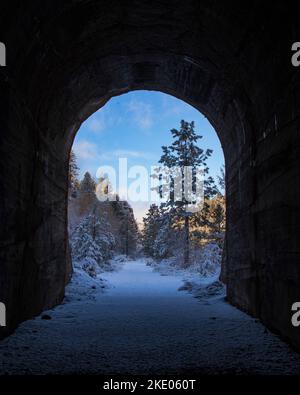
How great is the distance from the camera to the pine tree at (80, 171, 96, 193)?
185 ft

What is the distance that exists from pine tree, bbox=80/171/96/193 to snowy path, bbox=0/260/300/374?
49.3 meters

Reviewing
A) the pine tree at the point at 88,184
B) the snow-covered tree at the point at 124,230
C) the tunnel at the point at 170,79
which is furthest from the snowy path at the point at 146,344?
the snow-covered tree at the point at 124,230

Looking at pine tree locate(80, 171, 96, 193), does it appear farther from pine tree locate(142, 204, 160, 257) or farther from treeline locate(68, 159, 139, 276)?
pine tree locate(142, 204, 160, 257)

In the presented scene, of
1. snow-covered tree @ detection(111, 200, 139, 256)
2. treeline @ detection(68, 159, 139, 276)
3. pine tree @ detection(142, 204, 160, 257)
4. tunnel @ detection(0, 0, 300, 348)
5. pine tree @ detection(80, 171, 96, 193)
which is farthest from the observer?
snow-covered tree @ detection(111, 200, 139, 256)

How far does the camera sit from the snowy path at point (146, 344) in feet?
12.8

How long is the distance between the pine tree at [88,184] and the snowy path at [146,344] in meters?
49.3

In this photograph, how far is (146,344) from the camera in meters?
4.96

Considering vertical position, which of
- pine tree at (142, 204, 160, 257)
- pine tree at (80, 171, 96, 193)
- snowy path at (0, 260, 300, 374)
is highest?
pine tree at (80, 171, 96, 193)

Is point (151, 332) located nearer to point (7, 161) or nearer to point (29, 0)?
point (7, 161)

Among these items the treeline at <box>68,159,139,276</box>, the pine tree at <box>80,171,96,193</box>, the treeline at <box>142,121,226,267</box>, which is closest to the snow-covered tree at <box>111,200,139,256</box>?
the treeline at <box>68,159,139,276</box>

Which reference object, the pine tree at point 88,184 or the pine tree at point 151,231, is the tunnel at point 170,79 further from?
the pine tree at point 88,184

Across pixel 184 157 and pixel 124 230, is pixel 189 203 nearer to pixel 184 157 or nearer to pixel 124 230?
pixel 184 157

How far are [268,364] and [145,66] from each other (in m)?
7.00
